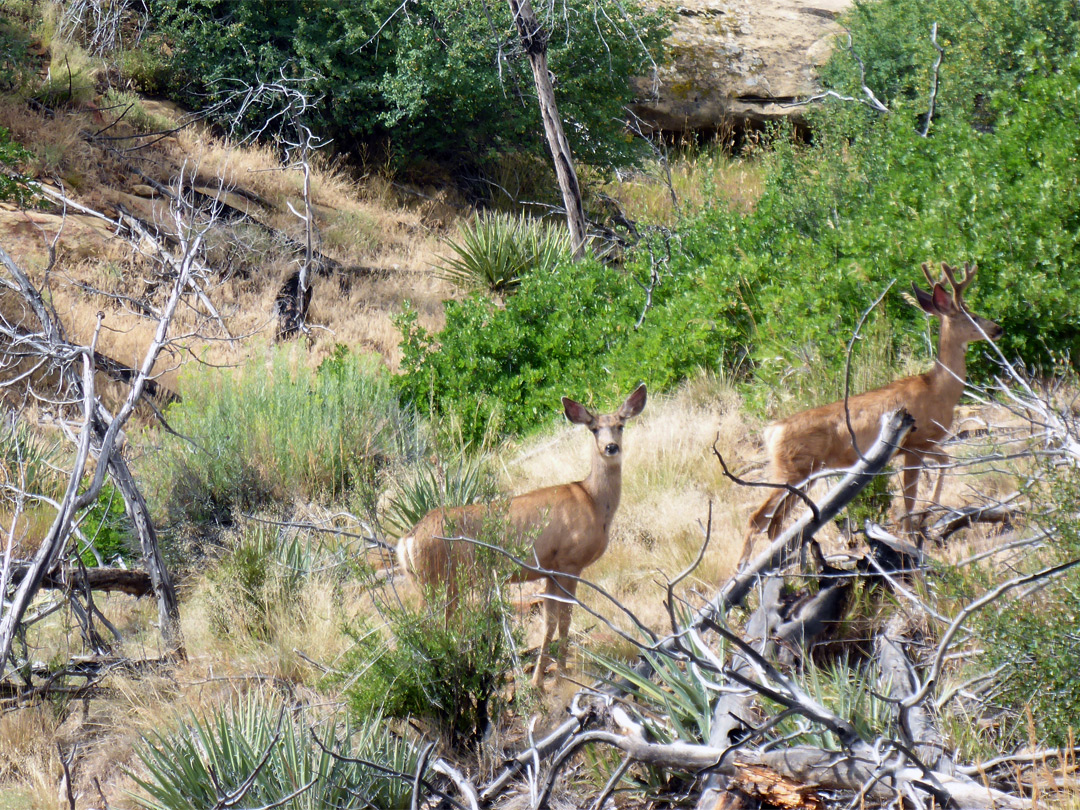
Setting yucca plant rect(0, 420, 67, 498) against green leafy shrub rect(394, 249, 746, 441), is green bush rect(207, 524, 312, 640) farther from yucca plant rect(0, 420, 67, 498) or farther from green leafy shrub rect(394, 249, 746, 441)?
green leafy shrub rect(394, 249, 746, 441)

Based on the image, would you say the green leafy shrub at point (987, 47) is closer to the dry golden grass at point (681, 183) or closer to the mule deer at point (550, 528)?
Result: the dry golden grass at point (681, 183)

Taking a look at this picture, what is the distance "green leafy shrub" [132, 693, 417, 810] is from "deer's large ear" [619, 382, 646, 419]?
2.36 m

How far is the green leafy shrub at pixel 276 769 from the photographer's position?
4551 mm

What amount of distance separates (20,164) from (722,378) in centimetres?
1234

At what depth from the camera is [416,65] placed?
737 inches

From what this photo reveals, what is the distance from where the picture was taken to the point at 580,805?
467 cm

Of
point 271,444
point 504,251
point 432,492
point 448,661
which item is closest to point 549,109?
point 504,251

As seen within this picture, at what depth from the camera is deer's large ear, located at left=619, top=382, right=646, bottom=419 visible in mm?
6195

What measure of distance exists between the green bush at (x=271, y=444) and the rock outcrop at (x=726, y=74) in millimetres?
14360

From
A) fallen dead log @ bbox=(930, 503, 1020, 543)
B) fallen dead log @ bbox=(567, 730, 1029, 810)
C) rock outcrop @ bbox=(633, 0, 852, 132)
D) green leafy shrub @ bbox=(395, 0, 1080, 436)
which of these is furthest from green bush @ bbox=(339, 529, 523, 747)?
rock outcrop @ bbox=(633, 0, 852, 132)

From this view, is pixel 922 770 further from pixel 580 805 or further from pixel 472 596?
pixel 472 596

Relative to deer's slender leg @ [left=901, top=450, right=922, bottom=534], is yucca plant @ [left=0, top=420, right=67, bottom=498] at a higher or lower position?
lower

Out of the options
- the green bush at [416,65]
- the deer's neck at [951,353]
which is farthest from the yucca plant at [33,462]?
the green bush at [416,65]

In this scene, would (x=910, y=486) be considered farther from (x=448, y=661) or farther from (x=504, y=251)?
(x=504, y=251)
